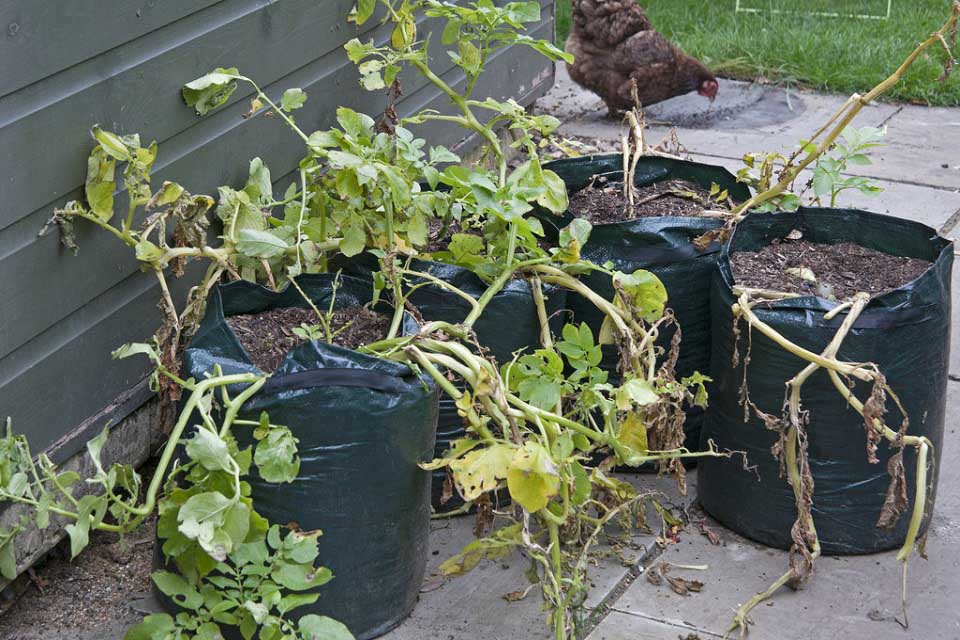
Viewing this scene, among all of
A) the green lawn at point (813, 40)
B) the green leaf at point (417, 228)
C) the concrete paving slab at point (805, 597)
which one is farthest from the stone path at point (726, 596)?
Answer: the green lawn at point (813, 40)

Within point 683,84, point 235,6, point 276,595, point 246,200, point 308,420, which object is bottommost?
point 683,84

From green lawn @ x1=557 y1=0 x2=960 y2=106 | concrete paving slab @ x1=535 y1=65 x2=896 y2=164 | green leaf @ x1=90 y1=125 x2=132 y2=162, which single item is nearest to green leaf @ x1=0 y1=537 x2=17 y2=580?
green leaf @ x1=90 y1=125 x2=132 y2=162

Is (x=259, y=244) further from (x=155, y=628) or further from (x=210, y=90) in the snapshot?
(x=155, y=628)

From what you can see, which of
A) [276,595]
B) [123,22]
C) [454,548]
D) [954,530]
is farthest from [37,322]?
[954,530]

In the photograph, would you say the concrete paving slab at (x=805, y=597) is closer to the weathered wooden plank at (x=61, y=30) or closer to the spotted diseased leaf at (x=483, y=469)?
the spotted diseased leaf at (x=483, y=469)

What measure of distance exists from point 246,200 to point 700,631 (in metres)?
1.49

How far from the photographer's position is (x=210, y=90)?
2.98m

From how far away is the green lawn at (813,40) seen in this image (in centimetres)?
684

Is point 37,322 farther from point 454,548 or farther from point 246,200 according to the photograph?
point 454,548

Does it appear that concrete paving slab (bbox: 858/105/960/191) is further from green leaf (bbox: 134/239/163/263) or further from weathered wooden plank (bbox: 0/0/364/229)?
green leaf (bbox: 134/239/163/263)

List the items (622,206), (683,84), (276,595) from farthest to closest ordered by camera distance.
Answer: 1. (683,84)
2. (622,206)
3. (276,595)

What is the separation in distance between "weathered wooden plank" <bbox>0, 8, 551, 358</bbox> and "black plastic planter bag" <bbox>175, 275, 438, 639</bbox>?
14.1 inches

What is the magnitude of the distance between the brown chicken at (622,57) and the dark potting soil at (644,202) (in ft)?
9.22

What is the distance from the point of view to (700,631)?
2.69 metres
